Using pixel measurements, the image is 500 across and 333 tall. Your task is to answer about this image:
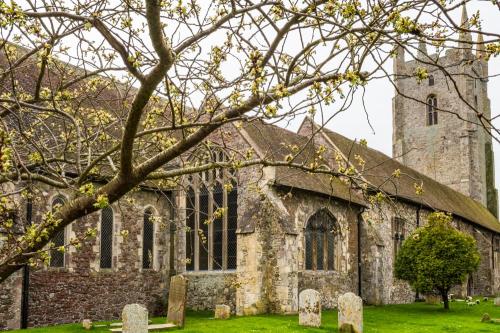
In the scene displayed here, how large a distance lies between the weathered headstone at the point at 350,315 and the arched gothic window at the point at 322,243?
5.88 meters

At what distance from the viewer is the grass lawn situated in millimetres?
14836

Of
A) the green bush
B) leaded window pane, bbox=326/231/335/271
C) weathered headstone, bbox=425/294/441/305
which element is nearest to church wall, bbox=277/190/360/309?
leaded window pane, bbox=326/231/335/271

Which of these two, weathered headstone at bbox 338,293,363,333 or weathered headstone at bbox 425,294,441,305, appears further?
weathered headstone at bbox 425,294,441,305

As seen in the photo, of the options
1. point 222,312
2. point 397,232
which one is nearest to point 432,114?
point 397,232

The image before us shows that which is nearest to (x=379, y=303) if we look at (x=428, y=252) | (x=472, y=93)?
(x=428, y=252)

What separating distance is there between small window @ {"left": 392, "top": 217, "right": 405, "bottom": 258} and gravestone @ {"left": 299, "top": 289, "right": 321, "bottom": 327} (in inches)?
438

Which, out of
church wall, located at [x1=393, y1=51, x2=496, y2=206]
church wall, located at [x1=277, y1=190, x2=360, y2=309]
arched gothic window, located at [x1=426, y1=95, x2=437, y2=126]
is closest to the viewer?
church wall, located at [x1=277, y1=190, x2=360, y2=309]

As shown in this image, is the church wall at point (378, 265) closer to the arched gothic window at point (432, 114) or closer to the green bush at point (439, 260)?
the green bush at point (439, 260)

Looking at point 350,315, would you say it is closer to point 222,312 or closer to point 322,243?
point 222,312

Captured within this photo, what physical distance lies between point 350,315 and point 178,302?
4.63 meters

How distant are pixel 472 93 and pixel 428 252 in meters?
24.8

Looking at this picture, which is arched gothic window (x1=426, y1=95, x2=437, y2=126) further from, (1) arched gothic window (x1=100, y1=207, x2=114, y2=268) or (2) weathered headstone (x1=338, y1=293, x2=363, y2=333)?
(2) weathered headstone (x1=338, y1=293, x2=363, y2=333)

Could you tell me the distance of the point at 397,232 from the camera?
2677 cm

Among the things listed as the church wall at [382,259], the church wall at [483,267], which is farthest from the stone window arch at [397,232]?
the church wall at [483,267]
